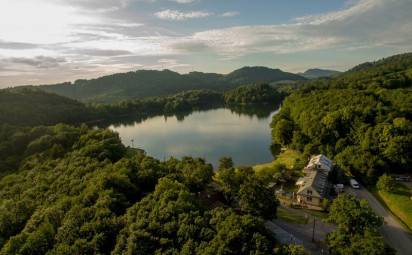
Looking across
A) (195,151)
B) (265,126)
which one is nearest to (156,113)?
(265,126)

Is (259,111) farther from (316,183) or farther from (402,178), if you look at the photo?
(316,183)

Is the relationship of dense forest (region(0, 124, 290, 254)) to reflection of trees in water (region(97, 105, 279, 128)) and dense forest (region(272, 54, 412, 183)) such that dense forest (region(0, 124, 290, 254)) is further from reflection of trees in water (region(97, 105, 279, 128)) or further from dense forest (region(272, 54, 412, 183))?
reflection of trees in water (region(97, 105, 279, 128))

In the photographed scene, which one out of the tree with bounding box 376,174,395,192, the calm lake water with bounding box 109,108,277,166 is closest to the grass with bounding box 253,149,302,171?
the calm lake water with bounding box 109,108,277,166

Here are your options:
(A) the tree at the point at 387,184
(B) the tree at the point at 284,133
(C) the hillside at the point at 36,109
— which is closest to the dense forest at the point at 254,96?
(C) the hillside at the point at 36,109

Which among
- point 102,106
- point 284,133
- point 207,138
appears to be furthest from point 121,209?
point 102,106

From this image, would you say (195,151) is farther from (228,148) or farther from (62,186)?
(62,186)

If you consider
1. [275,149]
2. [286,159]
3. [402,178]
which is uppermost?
[402,178]
